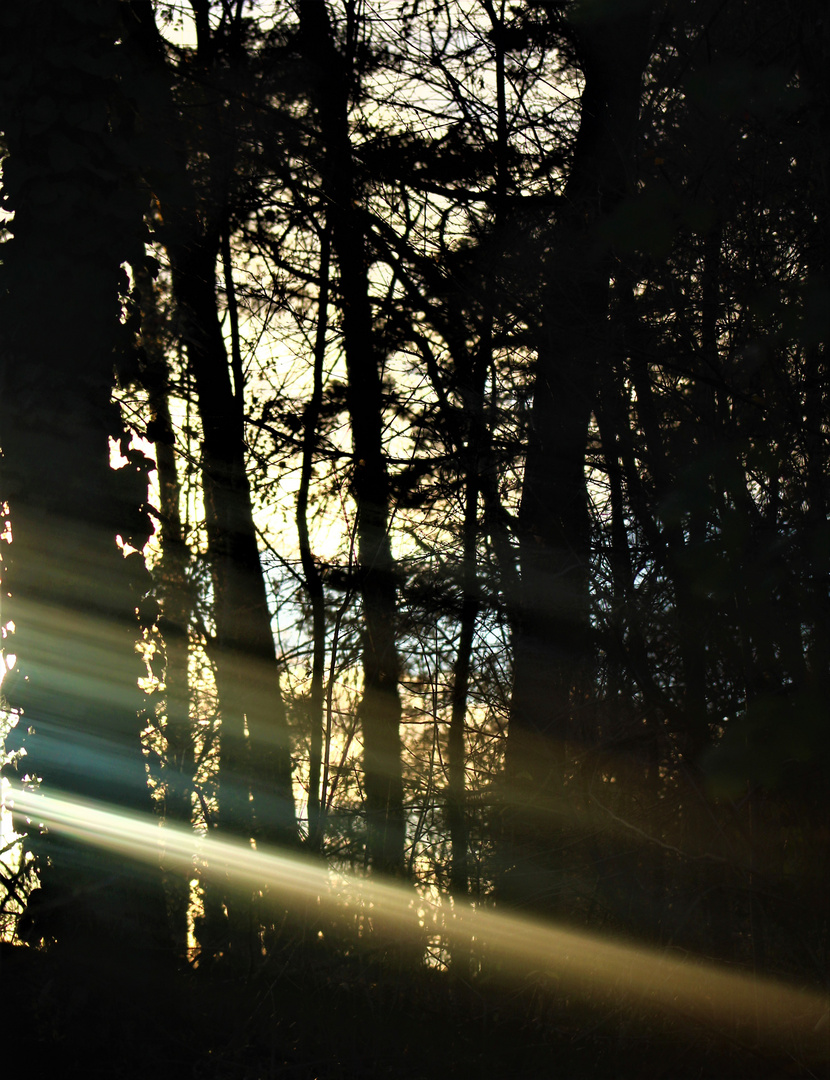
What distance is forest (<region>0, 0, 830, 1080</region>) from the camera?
10.4ft

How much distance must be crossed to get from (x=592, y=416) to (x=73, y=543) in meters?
2.38

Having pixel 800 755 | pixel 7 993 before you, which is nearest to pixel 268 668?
pixel 7 993

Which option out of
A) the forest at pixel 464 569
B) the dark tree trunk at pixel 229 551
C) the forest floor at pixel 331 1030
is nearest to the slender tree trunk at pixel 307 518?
the forest at pixel 464 569

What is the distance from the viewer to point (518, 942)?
432cm

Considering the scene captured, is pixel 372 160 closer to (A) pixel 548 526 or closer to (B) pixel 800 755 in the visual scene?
(A) pixel 548 526

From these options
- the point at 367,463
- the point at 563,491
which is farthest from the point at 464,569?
the point at 367,463

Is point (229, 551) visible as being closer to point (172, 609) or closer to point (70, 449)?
point (172, 609)

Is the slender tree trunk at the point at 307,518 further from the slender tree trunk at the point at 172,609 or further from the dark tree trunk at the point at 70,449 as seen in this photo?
the dark tree trunk at the point at 70,449

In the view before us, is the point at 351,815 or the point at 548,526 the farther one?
the point at 351,815

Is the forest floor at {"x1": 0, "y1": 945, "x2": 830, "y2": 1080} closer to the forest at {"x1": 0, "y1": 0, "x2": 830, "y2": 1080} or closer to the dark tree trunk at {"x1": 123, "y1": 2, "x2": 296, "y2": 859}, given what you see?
the forest at {"x1": 0, "y1": 0, "x2": 830, "y2": 1080}

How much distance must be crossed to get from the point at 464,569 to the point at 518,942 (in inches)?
71.2

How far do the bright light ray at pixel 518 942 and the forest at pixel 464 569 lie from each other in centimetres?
2

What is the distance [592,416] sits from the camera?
3959 millimetres

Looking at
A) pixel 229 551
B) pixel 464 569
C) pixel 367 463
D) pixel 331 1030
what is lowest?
pixel 331 1030
